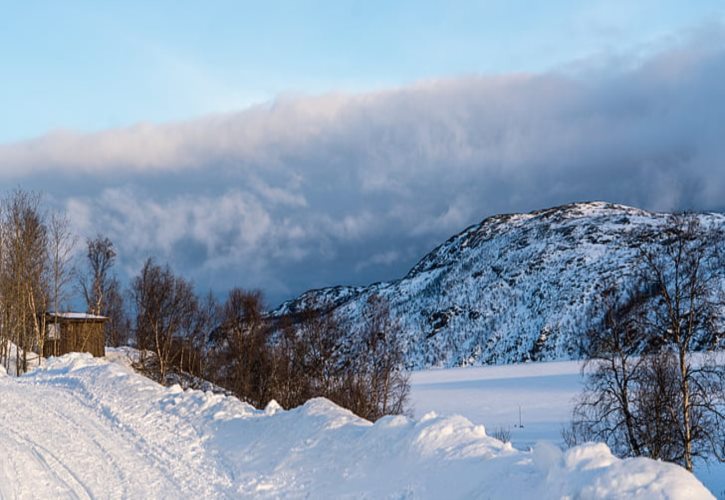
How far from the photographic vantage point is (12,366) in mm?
44281

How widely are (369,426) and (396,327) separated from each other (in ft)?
119

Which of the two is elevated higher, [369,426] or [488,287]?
[369,426]

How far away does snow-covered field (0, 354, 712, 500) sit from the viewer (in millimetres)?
7484

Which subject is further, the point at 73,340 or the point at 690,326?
the point at 73,340

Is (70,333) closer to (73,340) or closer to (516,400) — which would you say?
(73,340)

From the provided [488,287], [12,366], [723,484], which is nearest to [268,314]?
[12,366]

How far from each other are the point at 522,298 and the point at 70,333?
393 feet

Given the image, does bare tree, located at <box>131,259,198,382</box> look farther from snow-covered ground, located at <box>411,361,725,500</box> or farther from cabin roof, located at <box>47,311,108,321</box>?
snow-covered ground, located at <box>411,361,725,500</box>

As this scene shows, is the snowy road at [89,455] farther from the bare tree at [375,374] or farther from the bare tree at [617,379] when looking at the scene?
the bare tree at [375,374]

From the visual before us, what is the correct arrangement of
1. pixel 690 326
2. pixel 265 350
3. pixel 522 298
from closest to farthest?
pixel 690 326 → pixel 265 350 → pixel 522 298

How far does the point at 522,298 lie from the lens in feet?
513

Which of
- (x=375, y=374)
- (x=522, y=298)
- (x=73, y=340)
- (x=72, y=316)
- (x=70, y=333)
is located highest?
(x=72, y=316)

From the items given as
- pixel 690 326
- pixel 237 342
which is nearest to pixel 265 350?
pixel 237 342

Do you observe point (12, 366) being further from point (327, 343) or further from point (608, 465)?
point (608, 465)
